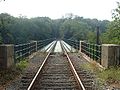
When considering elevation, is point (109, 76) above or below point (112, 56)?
below

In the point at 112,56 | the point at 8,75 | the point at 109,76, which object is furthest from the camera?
the point at 112,56

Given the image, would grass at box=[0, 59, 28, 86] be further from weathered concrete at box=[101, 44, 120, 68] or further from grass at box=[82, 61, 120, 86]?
weathered concrete at box=[101, 44, 120, 68]

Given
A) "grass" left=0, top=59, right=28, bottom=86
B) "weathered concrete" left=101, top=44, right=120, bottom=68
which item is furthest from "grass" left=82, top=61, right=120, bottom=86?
"grass" left=0, top=59, right=28, bottom=86

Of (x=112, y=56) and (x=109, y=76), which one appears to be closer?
(x=109, y=76)

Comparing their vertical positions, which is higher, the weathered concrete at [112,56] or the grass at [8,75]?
the weathered concrete at [112,56]

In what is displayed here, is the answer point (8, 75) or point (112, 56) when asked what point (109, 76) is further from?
point (8, 75)

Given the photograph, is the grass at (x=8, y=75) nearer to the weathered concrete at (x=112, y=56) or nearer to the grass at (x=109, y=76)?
the grass at (x=109, y=76)

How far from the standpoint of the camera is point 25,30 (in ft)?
307

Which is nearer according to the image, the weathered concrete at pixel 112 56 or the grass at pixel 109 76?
the grass at pixel 109 76

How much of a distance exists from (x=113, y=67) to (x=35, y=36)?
262 feet

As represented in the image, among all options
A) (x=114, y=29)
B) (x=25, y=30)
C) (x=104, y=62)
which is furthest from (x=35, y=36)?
(x=104, y=62)

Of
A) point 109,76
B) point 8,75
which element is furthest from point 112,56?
point 8,75

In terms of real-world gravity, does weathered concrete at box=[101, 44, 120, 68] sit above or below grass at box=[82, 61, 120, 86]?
above

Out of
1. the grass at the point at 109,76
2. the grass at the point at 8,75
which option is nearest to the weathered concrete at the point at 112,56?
the grass at the point at 109,76
